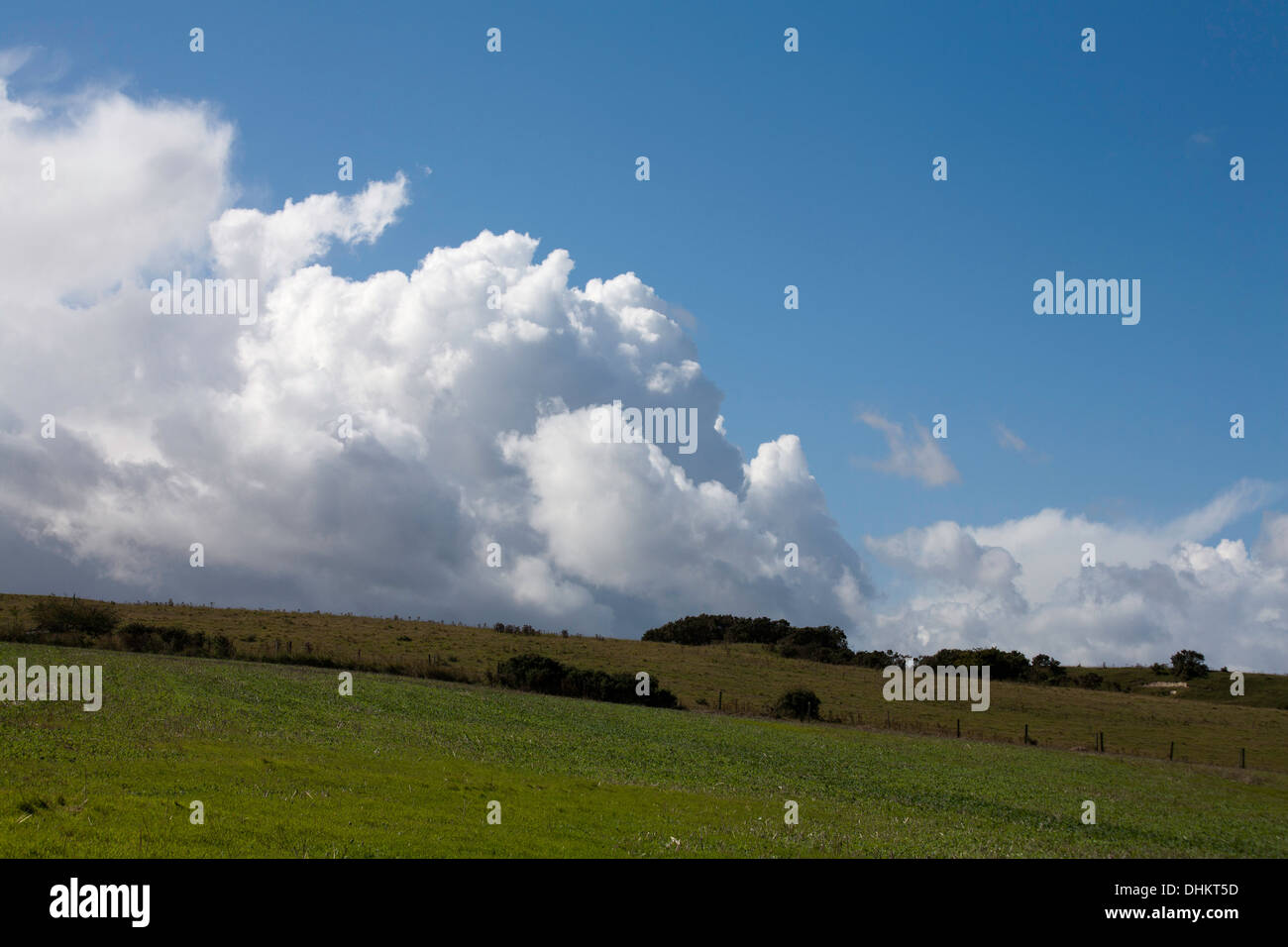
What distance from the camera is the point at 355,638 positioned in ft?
329

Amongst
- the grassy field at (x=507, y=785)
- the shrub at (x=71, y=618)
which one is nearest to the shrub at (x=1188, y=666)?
the grassy field at (x=507, y=785)

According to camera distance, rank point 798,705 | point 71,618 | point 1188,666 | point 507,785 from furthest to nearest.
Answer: point 1188,666, point 71,618, point 798,705, point 507,785

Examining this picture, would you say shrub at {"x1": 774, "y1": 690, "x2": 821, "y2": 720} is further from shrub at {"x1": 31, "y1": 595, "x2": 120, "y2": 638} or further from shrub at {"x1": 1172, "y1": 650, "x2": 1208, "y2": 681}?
shrub at {"x1": 1172, "y1": 650, "x2": 1208, "y2": 681}

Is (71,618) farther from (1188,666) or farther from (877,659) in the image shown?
(1188,666)

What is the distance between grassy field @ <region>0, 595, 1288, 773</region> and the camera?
84.7 m

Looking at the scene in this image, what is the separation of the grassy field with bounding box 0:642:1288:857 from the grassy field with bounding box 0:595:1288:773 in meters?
15.4

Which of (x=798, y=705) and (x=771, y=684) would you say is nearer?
(x=798, y=705)

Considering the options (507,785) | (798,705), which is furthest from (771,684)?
(507,785)

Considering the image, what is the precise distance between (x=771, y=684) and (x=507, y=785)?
75634 millimetres

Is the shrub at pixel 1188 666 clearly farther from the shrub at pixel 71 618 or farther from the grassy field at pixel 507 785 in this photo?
the shrub at pixel 71 618

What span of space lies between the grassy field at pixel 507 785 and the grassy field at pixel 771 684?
605 inches

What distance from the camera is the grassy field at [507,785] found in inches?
A: 774

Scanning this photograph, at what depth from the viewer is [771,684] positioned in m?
103
